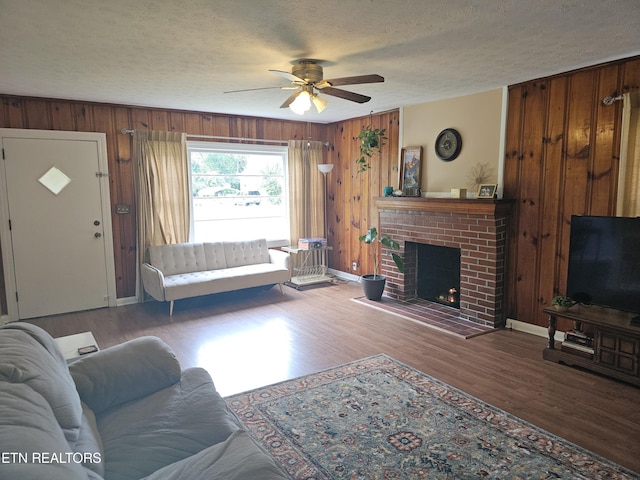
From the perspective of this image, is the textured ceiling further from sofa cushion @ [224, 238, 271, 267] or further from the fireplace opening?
sofa cushion @ [224, 238, 271, 267]

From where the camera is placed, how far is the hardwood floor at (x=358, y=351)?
2.69 metres

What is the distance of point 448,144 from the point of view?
4.86m

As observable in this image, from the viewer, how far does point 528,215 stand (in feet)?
13.5

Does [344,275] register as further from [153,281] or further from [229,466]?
[229,466]

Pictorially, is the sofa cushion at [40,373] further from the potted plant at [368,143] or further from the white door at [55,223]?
the potted plant at [368,143]

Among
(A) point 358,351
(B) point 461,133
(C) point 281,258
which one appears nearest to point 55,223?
→ (C) point 281,258

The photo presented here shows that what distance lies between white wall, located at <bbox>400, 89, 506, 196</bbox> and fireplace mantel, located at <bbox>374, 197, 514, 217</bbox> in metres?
0.29

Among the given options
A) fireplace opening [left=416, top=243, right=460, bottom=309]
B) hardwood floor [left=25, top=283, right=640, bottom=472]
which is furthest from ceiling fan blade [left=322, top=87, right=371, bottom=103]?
fireplace opening [left=416, top=243, right=460, bottom=309]

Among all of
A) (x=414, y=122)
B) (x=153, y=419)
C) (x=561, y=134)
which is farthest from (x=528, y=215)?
(x=153, y=419)

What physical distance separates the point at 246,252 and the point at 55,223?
2.30m

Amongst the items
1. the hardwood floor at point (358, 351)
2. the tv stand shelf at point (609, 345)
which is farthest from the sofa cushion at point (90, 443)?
the tv stand shelf at point (609, 345)

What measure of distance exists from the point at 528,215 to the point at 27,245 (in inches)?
209

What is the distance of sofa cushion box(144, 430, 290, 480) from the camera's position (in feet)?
4.11

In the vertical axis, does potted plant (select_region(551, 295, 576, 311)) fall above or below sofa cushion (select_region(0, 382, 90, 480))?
below
